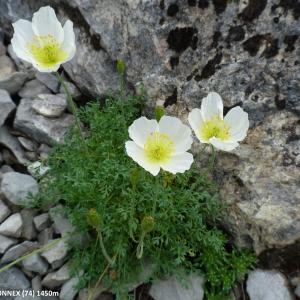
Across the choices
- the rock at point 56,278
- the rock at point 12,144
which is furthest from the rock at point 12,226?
the rock at point 12,144

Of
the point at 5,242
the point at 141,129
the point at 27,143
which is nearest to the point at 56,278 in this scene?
the point at 5,242

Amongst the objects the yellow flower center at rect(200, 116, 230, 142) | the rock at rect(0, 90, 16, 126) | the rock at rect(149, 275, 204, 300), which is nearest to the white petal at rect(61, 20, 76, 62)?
the yellow flower center at rect(200, 116, 230, 142)

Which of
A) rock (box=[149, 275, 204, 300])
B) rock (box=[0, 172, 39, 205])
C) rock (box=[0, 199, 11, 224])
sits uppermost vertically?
rock (box=[0, 172, 39, 205])

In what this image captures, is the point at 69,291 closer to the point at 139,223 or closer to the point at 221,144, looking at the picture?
the point at 139,223

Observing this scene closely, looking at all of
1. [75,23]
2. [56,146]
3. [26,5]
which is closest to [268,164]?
[56,146]

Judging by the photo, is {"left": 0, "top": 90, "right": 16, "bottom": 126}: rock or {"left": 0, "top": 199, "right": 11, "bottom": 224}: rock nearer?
{"left": 0, "top": 199, "right": 11, "bottom": 224}: rock

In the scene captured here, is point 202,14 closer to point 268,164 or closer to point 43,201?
point 268,164

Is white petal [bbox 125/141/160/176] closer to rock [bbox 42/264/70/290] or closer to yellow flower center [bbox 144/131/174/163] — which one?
yellow flower center [bbox 144/131/174/163]
